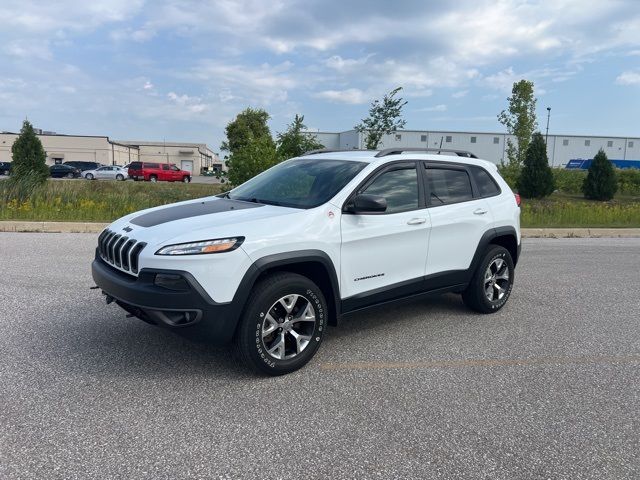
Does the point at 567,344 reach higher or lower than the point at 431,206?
lower

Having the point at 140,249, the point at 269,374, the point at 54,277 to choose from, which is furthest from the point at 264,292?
the point at 54,277

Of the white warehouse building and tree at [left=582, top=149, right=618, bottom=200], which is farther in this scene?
the white warehouse building

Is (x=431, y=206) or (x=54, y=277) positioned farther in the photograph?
(x=54, y=277)

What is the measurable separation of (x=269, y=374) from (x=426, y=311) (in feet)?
8.40

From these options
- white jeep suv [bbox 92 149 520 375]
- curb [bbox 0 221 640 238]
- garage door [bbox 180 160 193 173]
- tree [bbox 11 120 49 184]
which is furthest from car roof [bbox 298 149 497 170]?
garage door [bbox 180 160 193 173]

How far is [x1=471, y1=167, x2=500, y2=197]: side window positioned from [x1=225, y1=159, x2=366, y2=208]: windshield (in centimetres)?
168

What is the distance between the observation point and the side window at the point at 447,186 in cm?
521

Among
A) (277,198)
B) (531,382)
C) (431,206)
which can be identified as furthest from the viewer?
(431,206)

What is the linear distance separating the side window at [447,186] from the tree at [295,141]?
9529 millimetres

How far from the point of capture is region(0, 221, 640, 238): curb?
11516 millimetres

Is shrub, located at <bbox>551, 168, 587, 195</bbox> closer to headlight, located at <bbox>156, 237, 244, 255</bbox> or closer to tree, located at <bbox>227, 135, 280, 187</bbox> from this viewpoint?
tree, located at <bbox>227, 135, 280, 187</bbox>

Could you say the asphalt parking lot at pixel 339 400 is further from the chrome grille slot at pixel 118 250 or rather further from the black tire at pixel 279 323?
the chrome grille slot at pixel 118 250

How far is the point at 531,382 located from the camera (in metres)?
4.07

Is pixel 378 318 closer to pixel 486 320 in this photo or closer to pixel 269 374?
pixel 486 320
